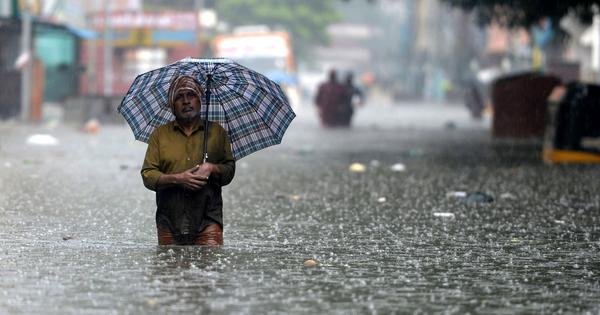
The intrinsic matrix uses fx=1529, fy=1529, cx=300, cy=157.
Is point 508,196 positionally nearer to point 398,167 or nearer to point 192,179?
point 398,167

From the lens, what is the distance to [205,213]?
32.4 feet

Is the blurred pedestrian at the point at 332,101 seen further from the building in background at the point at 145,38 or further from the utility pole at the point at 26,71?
the building in background at the point at 145,38

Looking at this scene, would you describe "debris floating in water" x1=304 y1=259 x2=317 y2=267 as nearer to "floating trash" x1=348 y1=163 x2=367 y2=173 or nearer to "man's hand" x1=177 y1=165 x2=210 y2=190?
"man's hand" x1=177 y1=165 x2=210 y2=190

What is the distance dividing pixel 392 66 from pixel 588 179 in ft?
435

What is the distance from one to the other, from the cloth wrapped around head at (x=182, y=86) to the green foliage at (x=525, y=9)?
18.3 metres

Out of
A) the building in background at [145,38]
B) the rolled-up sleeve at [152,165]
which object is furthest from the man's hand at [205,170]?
the building in background at [145,38]

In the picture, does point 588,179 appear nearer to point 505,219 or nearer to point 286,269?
point 505,219

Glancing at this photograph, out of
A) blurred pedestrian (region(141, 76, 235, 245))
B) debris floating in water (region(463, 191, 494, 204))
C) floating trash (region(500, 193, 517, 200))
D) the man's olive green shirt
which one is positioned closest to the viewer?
blurred pedestrian (region(141, 76, 235, 245))

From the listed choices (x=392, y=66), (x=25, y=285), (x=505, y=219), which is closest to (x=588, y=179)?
(x=505, y=219)

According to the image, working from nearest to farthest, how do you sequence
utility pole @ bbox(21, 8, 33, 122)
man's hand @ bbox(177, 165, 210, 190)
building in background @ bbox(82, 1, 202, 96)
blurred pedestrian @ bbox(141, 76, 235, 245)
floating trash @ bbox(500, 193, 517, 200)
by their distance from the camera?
man's hand @ bbox(177, 165, 210, 190) < blurred pedestrian @ bbox(141, 76, 235, 245) < floating trash @ bbox(500, 193, 517, 200) < utility pole @ bbox(21, 8, 33, 122) < building in background @ bbox(82, 1, 202, 96)

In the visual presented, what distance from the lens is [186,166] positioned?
973 centimetres

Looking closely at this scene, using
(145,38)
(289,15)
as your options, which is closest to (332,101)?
(145,38)

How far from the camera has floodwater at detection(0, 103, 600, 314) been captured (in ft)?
26.9

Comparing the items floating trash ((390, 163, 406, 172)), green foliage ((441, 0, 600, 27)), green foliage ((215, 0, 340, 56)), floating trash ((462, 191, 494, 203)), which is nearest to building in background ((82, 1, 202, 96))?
green foliage ((441, 0, 600, 27))
